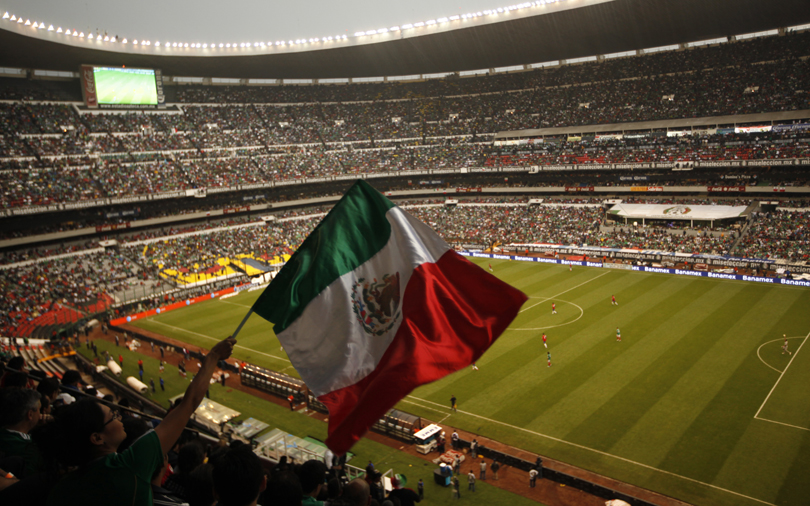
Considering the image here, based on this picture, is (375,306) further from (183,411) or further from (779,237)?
(779,237)

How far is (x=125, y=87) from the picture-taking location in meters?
68.9

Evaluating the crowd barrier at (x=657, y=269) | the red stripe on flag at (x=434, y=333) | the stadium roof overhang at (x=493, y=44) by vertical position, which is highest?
the stadium roof overhang at (x=493, y=44)

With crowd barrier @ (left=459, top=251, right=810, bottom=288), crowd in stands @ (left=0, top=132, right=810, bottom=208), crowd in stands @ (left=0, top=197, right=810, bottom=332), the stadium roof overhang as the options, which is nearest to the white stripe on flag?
crowd in stands @ (left=0, top=197, right=810, bottom=332)

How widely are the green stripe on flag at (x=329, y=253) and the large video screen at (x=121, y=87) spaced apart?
71.9 metres

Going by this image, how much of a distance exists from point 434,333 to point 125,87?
74.1 meters

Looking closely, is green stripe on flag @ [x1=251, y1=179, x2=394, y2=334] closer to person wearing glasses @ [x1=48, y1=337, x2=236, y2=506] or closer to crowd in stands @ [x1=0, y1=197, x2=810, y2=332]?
person wearing glasses @ [x1=48, y1=337, x2=236, y2=506]

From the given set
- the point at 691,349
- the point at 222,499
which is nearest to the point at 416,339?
the point at 222,499

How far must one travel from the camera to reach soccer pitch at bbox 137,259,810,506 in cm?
2106

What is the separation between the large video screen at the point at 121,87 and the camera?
66562 millimetres

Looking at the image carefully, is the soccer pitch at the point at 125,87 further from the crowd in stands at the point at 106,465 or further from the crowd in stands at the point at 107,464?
the crowd in stands at the point at 106,465

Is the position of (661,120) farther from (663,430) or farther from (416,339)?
(416,339)

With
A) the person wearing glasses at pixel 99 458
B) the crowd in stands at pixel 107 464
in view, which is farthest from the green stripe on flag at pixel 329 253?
the person wearing glasses at pixel 99 458

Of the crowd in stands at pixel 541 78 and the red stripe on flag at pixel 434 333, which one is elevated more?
the crowd in stands at pixel 541 78

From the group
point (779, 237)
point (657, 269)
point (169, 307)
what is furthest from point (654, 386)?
→ point (169, 307)
